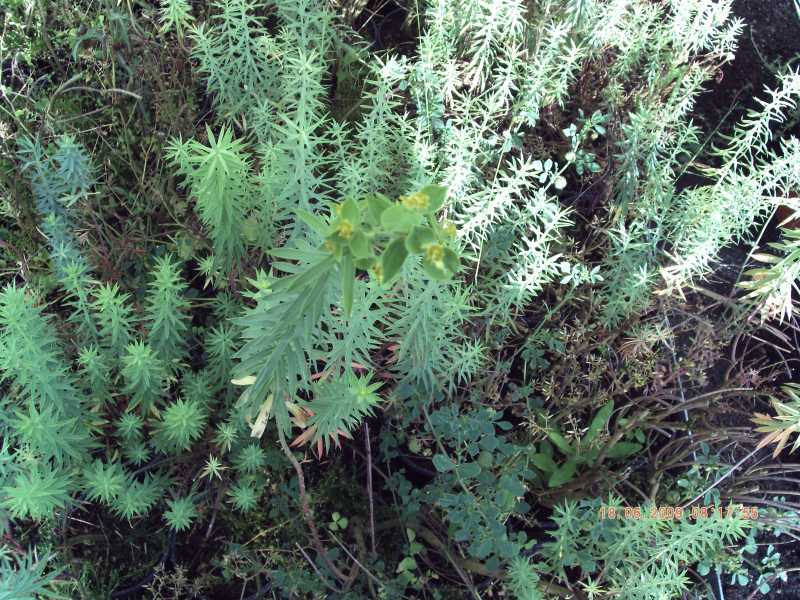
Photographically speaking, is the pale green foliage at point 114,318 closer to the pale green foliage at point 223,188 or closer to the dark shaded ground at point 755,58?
the pale green foliage at point 223,188

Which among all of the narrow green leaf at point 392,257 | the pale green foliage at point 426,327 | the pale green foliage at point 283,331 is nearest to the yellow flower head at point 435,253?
the narrow green leaf at point 392,257

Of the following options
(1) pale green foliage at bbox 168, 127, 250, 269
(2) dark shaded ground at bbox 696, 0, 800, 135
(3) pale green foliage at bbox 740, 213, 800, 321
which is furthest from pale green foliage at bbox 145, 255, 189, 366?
(2) dark shaded ground at bbox 696, 0, 800, 135

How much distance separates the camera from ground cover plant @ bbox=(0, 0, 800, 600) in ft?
5.67

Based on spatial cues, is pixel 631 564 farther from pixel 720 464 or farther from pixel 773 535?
pixel 773 535

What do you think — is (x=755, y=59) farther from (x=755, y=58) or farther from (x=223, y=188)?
(x=223, y=188)

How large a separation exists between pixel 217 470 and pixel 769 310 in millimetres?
1908

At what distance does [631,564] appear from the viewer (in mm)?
1868

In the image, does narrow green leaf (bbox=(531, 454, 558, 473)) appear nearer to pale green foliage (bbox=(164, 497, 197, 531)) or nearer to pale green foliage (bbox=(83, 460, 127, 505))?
pale green foliage (bbox=(164, 497, 197, 531))

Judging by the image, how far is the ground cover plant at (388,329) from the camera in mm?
1729

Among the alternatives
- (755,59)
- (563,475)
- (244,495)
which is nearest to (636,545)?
(563,475)

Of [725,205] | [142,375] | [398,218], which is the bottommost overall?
[142,375]
